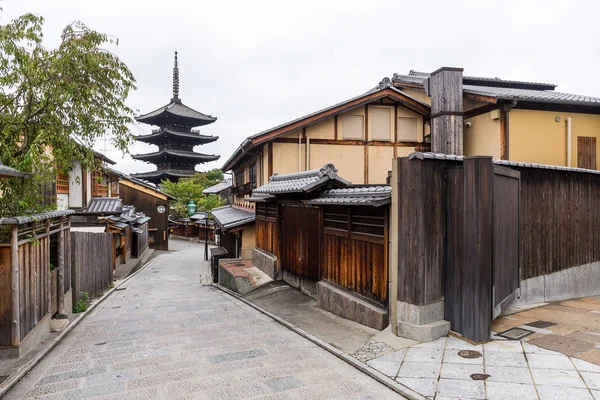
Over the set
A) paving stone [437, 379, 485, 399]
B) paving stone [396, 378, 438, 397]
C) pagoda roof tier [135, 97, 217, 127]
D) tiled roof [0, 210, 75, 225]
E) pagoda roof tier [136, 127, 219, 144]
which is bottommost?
paving stone [396, 378, 438, 397]

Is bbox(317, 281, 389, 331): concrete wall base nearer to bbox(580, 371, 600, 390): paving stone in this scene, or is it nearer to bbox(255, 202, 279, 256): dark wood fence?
bbox(580, 371, 600, 390): paving stone

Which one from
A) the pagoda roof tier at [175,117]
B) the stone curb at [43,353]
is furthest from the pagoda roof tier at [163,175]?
the stone curb at [43,353]

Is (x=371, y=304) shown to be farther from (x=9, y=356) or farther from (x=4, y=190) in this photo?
(x=4, y=190)

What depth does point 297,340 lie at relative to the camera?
8492mm

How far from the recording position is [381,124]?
18.9 metres

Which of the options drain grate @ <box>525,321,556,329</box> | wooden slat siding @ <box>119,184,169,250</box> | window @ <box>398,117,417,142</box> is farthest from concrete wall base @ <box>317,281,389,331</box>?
wooden slat siding @ <box>119,184,169,250</box>

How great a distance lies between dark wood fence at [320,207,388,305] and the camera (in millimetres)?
8484

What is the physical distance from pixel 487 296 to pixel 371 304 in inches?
104

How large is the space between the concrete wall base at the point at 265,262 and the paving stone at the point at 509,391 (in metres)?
9.78

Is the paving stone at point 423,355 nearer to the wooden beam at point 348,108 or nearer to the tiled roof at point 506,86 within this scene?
the tiled roof at point 506,86

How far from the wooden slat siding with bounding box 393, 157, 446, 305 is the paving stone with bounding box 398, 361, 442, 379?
1170 millimetres

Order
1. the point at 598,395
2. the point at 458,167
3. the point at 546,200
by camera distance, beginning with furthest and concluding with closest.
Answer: the point at 546,200
the point at 458,167
the point at 598,395

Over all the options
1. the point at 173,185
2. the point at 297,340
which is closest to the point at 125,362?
the point at 297,340

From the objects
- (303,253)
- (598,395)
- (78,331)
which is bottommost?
(78,331)
